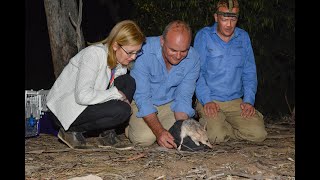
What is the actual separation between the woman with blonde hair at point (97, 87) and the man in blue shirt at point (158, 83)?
165 mm

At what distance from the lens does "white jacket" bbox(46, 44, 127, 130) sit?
4.30 m

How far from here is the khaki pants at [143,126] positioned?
195 inches

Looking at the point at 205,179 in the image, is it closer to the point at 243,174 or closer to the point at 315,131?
the point at 243,174

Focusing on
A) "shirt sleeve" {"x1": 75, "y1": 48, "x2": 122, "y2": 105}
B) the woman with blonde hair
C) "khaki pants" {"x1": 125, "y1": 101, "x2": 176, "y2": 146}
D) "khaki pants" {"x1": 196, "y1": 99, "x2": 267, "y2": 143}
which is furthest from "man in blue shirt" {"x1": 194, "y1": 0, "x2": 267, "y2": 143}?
"shirt sleeve" {"x1": 75, "y1": 48, "x2": 122, "y2": 105}

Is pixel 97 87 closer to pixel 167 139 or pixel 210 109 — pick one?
pixel 167 139

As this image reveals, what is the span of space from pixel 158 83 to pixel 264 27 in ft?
9.81

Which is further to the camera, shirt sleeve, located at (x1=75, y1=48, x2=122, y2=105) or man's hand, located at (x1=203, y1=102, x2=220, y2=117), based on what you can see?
man's hand, located at (x1=203, y1=102, x2=220, y2=117)

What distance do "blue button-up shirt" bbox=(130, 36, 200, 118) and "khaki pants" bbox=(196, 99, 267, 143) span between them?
0.47 meters

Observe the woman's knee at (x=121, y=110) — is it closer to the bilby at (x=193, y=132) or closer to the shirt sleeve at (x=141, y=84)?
the shirt sleeve at (x=141, y=84)

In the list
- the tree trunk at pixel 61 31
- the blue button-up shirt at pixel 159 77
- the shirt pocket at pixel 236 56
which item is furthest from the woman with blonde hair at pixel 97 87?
the tree trunk at pixel 61 31

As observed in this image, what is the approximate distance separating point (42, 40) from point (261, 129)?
5663 millimetres

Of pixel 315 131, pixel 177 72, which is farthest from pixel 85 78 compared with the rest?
pixel 315 131

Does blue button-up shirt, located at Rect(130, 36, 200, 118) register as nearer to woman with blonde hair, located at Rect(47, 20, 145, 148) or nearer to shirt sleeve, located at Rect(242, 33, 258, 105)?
woman with blonde hair, located at Rect(47, 20, 145, 148)

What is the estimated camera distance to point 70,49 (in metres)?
6.14
